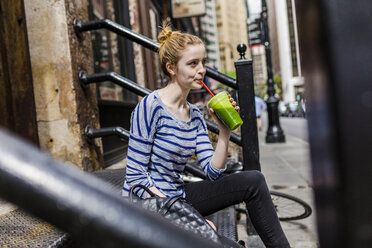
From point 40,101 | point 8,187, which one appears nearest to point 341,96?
point 8,187

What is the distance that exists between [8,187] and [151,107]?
1.68 meters

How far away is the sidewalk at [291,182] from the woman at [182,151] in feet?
1.24

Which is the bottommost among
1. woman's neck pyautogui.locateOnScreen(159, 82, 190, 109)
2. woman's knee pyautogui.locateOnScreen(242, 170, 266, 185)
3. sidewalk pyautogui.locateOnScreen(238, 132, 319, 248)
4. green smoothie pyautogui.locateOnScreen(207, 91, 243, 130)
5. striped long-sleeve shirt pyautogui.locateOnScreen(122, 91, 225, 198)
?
sidewalk pyautogui.locateOnScreen(238, 132, 319, 248)

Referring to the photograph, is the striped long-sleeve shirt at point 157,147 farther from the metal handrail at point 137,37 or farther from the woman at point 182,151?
the metal handrail at point 137,37

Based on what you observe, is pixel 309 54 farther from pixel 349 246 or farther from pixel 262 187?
pixel 262 187

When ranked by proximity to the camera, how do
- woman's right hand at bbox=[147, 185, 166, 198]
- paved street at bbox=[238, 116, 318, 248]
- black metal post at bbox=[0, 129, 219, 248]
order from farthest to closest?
paved street at bbox=[238, 116, 318, 248] < woman's right hand at bbox=[147, 185, 166, 198] < black metal post at bbox=[0, 129, 219, 248]

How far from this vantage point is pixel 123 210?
39 cm

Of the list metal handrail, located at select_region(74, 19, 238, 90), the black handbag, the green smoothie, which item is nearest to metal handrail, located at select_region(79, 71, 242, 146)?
metal handrail, located at select_region(74, 19, 238, 90)

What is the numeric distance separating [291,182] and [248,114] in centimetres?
286

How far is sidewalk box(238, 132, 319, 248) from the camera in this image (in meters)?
3.23

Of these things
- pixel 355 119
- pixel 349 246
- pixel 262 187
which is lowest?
pixel 262 187

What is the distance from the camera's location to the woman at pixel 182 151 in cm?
205

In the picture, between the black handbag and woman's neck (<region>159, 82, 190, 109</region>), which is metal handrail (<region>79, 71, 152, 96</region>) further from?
the black handbag

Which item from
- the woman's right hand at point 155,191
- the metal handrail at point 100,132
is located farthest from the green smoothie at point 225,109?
the metal handrail at point 100,132
